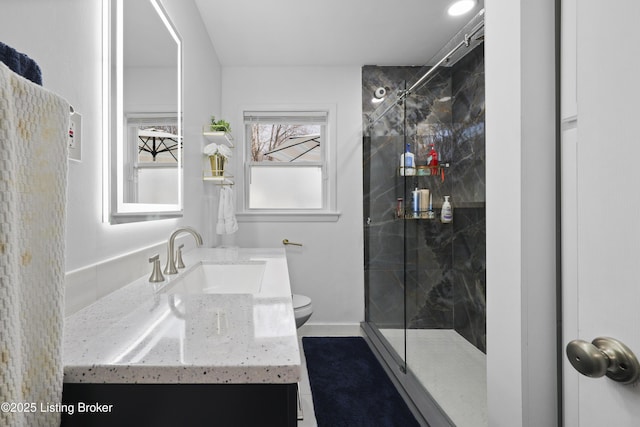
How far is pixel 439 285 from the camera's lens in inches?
82.5

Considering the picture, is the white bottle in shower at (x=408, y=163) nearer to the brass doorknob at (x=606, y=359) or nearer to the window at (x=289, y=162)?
the window at (x=289, y=162)

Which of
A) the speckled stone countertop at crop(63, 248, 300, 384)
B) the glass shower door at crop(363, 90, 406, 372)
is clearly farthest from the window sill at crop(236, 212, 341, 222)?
the speckled stone countertop at crop(63, 248, 300, 384)

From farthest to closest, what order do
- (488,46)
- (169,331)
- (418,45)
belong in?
1. (418,45)
2. (488,46)
3. (169,331)

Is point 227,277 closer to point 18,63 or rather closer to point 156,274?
point 156,274

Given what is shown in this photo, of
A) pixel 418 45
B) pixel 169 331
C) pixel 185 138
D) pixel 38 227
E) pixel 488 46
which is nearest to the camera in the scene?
pixel 38 227

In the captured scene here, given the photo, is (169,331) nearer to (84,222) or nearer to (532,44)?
(84,222)

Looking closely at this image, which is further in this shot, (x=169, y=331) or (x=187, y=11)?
(x=187, y=11)

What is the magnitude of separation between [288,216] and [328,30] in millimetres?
1498

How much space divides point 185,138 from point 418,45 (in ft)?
6.44

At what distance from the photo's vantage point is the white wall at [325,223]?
2.94 metres

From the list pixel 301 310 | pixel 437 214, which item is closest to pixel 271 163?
pixel 301 310

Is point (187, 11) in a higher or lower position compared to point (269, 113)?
higher

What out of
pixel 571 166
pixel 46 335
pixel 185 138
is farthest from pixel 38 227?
pixel 185 138

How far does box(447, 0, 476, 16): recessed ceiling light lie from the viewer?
203 centimetres
